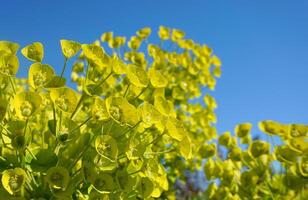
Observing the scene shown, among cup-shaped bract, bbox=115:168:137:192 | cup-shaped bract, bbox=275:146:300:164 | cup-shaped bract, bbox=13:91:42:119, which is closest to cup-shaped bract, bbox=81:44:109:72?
cup-shaped bract, bbox=13:91:42:119

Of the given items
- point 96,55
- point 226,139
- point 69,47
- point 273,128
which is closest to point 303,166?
point 273,128

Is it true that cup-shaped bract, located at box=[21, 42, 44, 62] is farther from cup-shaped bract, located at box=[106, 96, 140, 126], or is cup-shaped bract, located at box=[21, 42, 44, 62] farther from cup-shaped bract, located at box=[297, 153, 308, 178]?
cup-shaped bract, located at box=[297, 153, 308, 178]

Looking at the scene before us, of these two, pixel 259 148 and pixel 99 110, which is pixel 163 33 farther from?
pixel 99 110

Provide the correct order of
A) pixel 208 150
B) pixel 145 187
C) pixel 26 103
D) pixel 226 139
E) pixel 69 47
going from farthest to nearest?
pixel 208 150 → pixel 226 139 → pixel 69 47 → pixel 145 187 → pixel 26 103

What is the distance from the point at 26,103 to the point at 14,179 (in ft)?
1.03

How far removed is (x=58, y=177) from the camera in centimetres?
183

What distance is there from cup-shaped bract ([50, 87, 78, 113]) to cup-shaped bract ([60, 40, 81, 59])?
0.95 ft

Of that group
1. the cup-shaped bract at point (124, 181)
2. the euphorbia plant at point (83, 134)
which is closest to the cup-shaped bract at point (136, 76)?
the euphorbia plant at point (83, 134)

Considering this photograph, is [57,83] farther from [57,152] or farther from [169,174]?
[169,174]

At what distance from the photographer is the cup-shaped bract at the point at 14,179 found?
1.76 meters

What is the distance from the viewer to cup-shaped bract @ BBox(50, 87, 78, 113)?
1.85m

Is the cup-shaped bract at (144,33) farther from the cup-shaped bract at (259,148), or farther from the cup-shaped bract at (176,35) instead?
the cup-shaped bract at (259,148)

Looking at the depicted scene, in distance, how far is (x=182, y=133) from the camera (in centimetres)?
201

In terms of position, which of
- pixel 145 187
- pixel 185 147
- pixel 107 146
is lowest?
pixel 145 187
